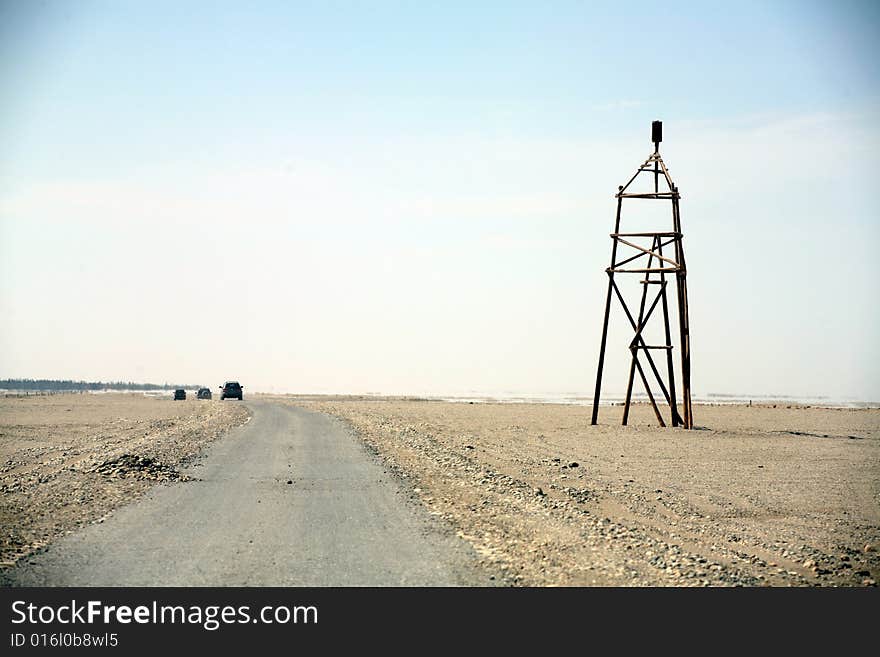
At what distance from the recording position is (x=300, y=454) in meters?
26.8

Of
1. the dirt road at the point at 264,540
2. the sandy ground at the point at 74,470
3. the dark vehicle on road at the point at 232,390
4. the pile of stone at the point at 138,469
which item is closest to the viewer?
the dirt road at the point at 264,540

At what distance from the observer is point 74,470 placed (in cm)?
2181

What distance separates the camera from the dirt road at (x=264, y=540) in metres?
10.3

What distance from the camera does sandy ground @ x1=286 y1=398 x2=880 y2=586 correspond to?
11656 millimetres

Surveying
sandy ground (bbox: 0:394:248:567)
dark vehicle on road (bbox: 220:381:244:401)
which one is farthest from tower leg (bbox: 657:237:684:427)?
dark vehicle on road (bbox: 220:381:244:401)

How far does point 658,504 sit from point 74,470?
1404 cm

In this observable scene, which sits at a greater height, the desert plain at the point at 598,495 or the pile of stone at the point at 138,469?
the pile of stone at the point at 138,469

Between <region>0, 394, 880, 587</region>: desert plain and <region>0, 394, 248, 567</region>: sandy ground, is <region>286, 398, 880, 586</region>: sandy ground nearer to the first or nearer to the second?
<region>0, 394, 880, 587</region>: desert plain

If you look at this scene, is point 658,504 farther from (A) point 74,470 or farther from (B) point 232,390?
(B) point 232,390

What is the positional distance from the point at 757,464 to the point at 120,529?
764 inches

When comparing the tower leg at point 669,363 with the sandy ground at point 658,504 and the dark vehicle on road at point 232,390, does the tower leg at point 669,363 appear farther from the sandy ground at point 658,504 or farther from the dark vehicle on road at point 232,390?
the dark vehicle on road at point 232,390

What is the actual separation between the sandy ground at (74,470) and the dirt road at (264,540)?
603 mm

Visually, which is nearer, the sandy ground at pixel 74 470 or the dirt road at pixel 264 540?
the dirt road at pixel 264 540

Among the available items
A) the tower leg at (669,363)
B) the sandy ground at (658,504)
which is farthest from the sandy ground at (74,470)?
the tower leg at (669,363)
